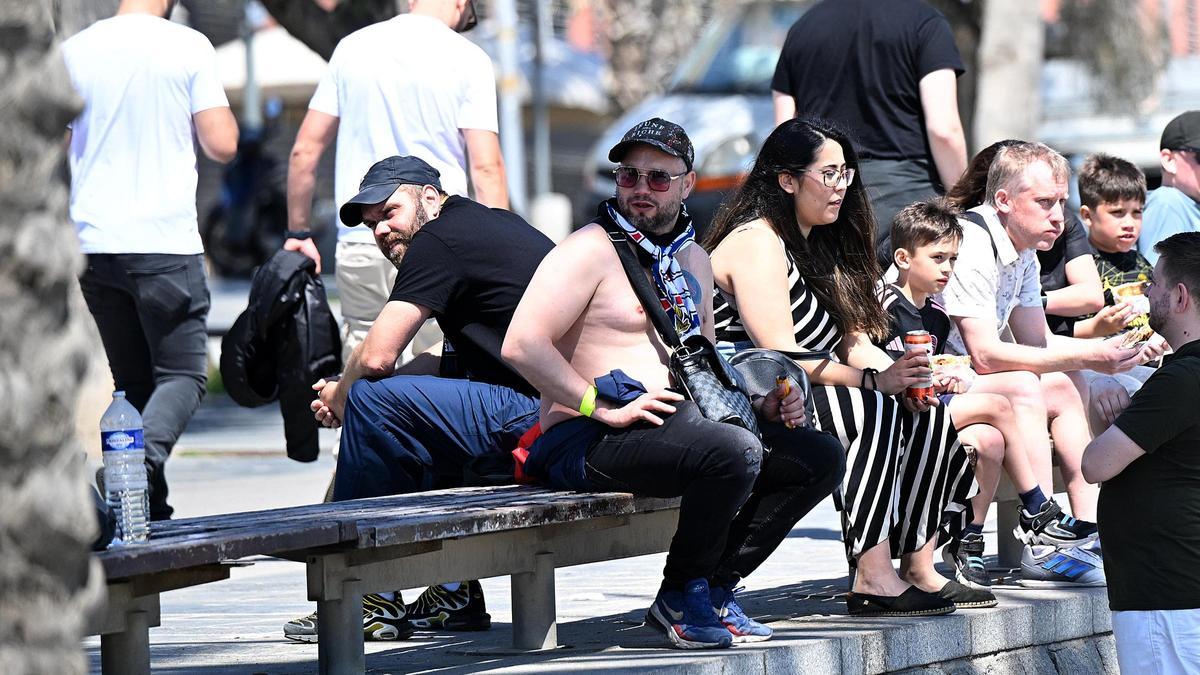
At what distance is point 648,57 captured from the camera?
28.9 metres

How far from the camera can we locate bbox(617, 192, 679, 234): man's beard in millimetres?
5070

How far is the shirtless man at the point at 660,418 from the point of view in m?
4.86

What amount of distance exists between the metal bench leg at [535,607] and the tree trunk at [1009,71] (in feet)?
33.1

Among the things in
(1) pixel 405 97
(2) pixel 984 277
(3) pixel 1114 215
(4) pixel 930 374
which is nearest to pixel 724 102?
(3) pixel 1114 215

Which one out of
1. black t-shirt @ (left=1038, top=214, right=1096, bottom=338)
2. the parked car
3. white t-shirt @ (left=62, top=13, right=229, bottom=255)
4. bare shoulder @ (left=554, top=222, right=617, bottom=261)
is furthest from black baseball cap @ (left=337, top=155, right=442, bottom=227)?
the parked car

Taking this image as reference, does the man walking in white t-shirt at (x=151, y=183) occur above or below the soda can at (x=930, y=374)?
above

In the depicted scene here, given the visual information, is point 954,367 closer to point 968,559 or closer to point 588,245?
point 968,559

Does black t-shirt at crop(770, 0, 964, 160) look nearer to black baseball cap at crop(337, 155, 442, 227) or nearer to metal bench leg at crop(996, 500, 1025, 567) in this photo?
metal bench leg at crop(996, 500, 1025, 567)

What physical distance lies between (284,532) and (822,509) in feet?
16.4

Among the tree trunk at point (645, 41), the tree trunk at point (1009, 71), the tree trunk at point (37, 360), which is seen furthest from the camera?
the tree trunk at point (645, 41)

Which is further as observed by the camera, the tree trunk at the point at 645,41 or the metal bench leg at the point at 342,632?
the tree trunk at the point at 645,41

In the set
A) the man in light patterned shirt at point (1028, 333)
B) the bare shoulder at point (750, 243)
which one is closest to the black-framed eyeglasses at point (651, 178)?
the bare shoulder at point (750, 243)

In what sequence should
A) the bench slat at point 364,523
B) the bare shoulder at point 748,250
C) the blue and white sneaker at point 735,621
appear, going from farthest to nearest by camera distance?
the bare shoulder at point 748,250, the blue and white sneaker at point 735,621, the bench slat at point 364,523

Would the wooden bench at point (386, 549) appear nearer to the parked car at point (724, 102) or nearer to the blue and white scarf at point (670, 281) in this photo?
the blue and white scarf at point (670, 281)
